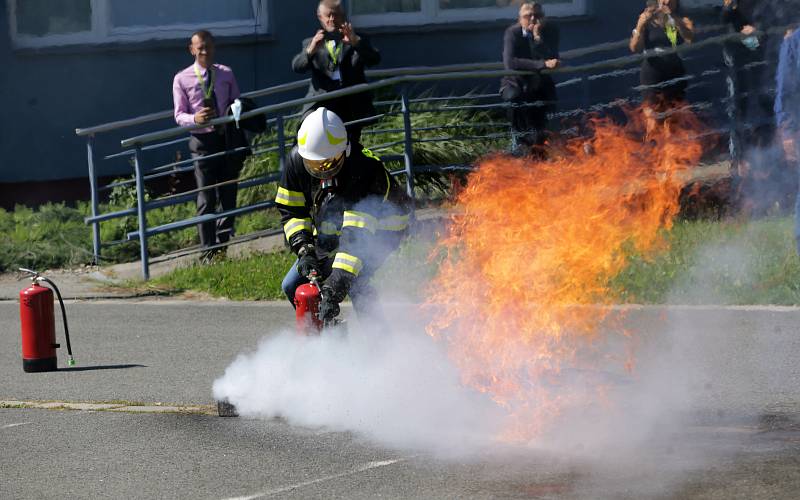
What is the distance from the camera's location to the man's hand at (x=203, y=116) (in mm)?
14273

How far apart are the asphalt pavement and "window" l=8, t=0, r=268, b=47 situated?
769 centimetres

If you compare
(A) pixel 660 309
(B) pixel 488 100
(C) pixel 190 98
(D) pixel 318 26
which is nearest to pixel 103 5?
(D) pixel 318 26

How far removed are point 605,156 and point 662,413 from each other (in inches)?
72.6

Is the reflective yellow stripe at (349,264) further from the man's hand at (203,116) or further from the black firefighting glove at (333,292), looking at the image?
the man's hand at (203,116)

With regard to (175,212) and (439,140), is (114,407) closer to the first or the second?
(175,212)

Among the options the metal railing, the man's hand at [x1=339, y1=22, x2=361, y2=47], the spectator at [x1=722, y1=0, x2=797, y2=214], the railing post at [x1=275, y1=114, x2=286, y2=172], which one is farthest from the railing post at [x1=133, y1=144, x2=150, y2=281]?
the spectator at [x1=722, y1=0, x2=797, y2=214]

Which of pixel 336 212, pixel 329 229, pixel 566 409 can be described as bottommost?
pixel 566 409

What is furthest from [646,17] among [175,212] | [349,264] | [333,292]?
[333,292]

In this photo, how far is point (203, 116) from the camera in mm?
14312

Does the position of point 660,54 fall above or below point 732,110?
above

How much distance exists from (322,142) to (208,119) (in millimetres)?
6200

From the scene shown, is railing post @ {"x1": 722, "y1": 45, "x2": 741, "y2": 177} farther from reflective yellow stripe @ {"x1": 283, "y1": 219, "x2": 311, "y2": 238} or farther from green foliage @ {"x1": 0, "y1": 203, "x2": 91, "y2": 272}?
green foliage @ {"x1": 0, "y1": 203, "x2": 91, "y2": 272}

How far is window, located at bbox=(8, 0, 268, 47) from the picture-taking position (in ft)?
58.1

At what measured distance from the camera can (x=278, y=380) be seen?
8.61 meters
